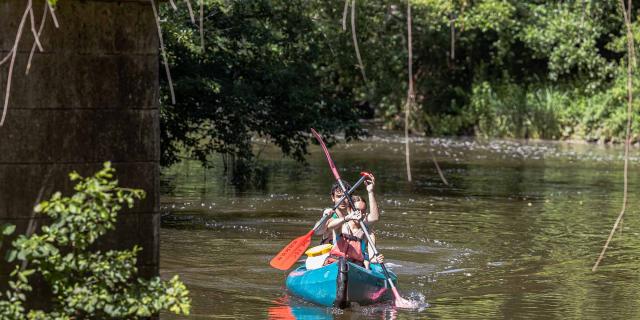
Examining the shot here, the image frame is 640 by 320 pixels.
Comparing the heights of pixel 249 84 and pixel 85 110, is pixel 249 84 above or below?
above

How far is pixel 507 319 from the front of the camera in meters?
11.3

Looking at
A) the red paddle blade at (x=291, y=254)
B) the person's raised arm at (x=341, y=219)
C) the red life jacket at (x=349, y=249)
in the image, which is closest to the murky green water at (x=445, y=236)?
the red paddle blade at (x=291, y=254)

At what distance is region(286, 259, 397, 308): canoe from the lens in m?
11.9

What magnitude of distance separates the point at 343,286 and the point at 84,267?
18.3 feet

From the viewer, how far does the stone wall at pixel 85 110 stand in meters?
6.66

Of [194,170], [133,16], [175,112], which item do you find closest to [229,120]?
[175,112]

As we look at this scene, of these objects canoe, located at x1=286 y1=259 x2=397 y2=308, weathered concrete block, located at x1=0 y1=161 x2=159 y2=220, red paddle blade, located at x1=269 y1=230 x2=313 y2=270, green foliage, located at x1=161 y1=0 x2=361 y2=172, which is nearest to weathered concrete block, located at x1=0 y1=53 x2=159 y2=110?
weathered concrete block, located at x1=0 y1=161 x2=159 y2=220

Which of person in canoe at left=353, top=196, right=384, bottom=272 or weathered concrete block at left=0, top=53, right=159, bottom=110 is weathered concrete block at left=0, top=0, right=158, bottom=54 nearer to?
weathered concrete block at left=0, top=53, right=159, bottom=110

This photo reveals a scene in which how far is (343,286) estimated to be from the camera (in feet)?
38.8

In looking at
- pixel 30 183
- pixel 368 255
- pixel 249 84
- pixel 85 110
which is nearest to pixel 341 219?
pixel 368 255

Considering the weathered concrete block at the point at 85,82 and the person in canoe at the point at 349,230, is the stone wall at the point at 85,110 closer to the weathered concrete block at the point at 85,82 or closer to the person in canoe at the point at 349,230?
the weathered concrete block at the point at 85,82

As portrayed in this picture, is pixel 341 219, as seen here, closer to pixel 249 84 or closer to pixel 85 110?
pixel 85 110

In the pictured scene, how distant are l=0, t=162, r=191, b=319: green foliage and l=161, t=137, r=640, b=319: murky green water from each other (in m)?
4.70

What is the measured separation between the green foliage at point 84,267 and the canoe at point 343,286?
→ 210 inches
